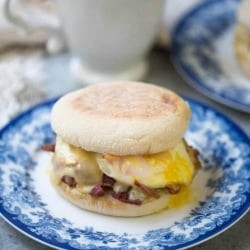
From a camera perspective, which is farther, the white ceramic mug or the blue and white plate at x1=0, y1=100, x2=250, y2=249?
the white ceramic mug

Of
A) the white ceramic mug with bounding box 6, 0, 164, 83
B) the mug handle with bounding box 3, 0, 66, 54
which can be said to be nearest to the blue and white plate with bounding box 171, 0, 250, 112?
the white ceramic mug with bounding box 6, 0, 164, 83

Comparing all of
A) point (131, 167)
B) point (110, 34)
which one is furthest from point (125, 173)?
point (110, 34)

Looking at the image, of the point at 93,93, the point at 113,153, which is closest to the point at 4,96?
the point at 93,93

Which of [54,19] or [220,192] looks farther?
[54,19]

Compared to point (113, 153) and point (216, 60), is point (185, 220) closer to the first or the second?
point (113, 153)

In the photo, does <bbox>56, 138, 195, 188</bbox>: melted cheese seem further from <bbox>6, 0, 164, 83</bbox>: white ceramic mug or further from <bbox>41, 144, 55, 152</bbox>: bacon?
<bbox>6, 0, 164, 83</bbox>: white ceramic mug

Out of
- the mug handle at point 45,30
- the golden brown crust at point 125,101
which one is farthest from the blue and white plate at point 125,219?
the mug handle at point 45,30

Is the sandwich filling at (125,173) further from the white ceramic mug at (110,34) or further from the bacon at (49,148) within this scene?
the white ceramic mug at (110,34)

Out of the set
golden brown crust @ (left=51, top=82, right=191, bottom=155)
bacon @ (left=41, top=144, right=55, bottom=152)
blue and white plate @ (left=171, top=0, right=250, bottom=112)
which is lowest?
blue and white plate @ (left=171, top=0, right=250, bottom=112)
